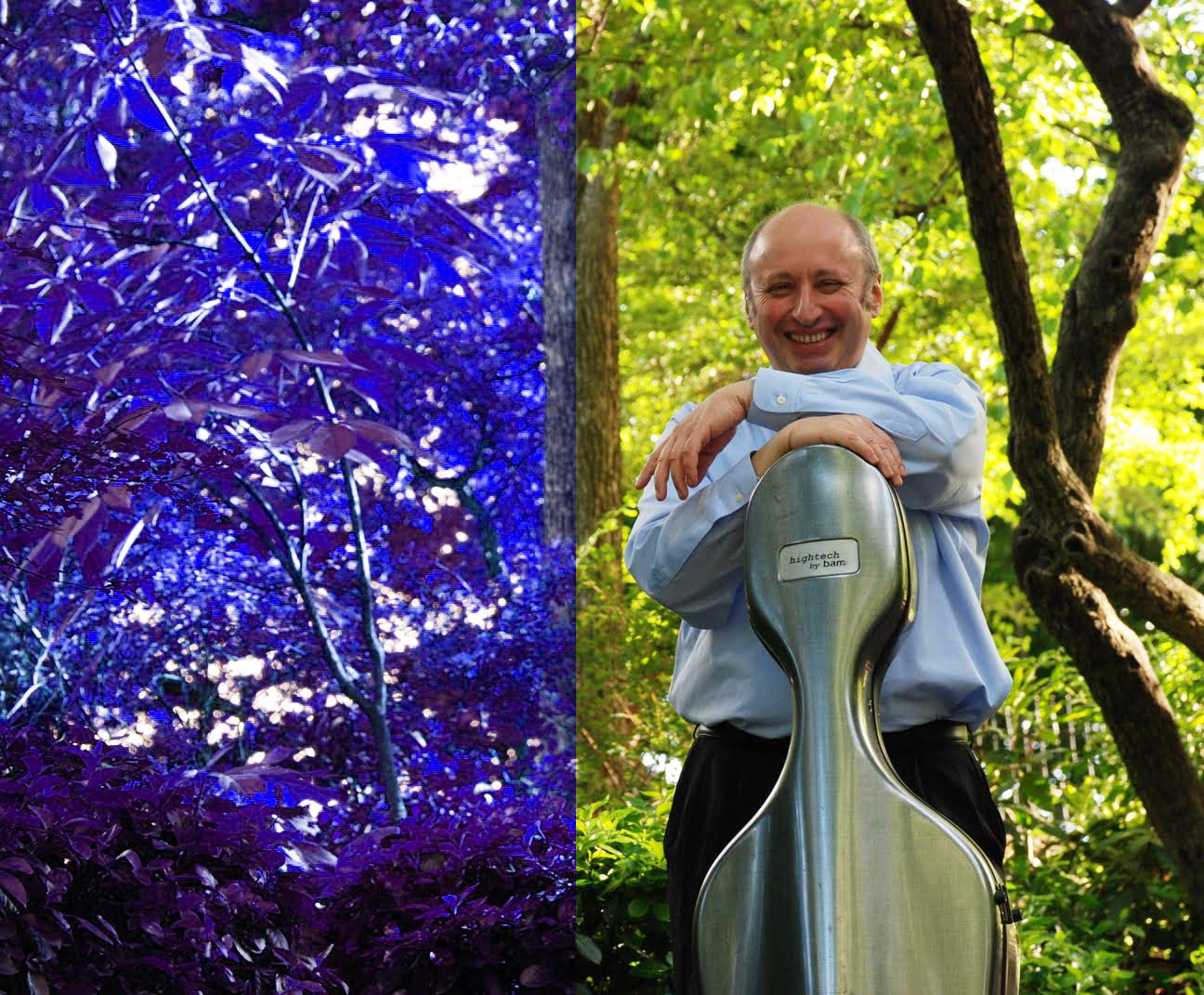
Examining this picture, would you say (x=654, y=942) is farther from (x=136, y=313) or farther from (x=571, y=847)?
(x=136, y=313)

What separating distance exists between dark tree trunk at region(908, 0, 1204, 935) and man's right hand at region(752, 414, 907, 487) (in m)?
2.26

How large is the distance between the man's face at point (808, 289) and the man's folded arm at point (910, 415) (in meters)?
0.10

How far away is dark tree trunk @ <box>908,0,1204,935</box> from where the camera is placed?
353 cm

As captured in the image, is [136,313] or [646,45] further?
[646,45]

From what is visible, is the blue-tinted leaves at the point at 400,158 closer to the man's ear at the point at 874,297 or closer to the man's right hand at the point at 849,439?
the man's ear at the point at 874,297

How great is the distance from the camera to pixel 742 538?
1.51 metres

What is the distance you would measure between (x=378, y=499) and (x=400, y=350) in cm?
24

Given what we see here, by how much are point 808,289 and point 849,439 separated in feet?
1.06

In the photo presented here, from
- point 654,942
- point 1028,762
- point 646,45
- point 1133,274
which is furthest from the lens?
point 646,45

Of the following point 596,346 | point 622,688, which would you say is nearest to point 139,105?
point 622,688

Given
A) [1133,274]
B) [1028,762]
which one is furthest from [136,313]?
[1028,762]

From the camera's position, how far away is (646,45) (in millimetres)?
7902

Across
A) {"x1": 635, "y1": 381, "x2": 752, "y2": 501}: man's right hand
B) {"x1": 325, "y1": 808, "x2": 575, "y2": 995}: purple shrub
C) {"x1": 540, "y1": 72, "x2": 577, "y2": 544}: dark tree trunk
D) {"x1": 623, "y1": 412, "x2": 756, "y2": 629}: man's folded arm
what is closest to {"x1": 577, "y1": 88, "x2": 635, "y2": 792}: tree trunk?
{"x1": 540, "y1": 72, "x2": 577, "y2": 544}: dark tree trunk

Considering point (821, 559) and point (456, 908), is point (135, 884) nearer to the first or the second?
point (456, 908)
